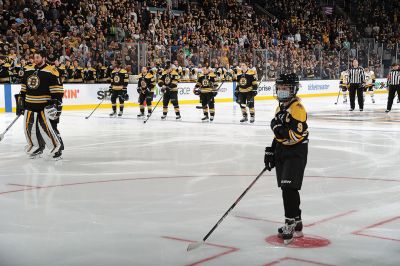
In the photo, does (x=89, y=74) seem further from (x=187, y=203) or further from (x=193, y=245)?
(x=193, y=245)

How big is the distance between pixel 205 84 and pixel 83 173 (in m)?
8.36

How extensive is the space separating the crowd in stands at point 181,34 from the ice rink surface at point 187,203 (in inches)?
332

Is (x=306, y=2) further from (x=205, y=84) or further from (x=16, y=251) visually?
(x=16, y=251)

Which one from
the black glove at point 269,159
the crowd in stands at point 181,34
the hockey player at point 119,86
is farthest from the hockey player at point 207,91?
the black glove at point 269,159

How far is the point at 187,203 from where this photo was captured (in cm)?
620

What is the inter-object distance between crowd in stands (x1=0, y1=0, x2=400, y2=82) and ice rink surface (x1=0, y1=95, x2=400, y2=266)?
8.43m

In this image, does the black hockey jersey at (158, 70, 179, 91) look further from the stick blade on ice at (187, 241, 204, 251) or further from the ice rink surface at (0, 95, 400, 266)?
the stick blade on ice at (187, 241, 204, 251)

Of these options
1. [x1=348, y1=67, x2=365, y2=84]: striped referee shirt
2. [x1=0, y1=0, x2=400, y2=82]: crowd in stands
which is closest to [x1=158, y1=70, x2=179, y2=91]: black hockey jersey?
[x1=0, y1=0, x2=400, y2=82]: crowd in stands

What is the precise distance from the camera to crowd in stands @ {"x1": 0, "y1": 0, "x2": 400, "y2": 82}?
19828mm

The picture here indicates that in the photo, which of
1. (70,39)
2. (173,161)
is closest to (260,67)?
(70,39)

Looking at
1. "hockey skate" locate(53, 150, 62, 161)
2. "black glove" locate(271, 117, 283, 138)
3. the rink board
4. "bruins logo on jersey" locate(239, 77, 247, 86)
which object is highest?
"bruins logo on jersey" locate(239, 77, 247, 86)

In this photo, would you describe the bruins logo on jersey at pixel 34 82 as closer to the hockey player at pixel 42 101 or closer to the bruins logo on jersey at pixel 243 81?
the hockey player at pixel 42 101

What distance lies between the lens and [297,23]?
33.3 meters

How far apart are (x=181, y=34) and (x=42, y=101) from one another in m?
16.6
